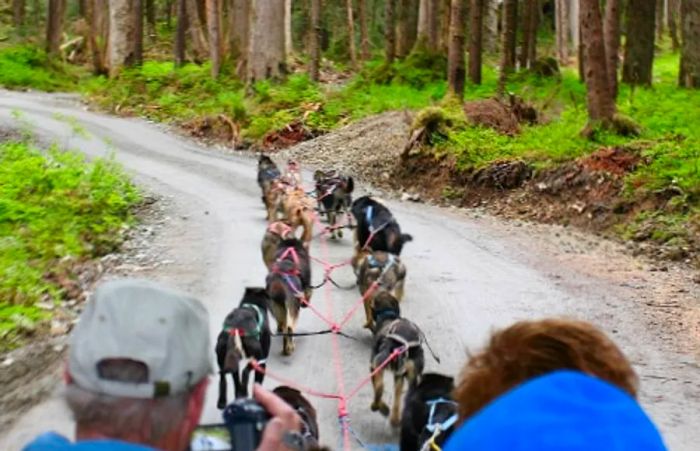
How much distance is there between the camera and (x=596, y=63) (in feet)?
51.6

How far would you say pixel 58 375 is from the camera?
7.29m

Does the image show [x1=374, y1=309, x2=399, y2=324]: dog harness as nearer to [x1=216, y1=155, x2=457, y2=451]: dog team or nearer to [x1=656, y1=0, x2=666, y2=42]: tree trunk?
[x1=216, y1=155, x2=457, y2=451]: dog team

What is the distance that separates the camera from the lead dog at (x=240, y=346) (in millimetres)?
6336

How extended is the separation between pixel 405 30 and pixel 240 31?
244 inches

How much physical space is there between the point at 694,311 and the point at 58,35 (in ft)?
119

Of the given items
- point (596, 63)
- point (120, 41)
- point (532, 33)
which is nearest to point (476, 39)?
point (532, 33)

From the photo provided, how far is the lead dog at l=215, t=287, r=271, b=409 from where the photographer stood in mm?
6336

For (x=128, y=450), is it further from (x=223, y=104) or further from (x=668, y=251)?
(x=223, y=104)

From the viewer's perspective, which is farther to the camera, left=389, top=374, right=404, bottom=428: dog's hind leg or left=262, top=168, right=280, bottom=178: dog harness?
left=262, top=168, right=280, bottom=178: dog harness

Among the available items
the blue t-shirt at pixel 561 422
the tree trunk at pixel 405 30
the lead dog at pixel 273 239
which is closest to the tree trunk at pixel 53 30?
the tree trunk at pixel 405 30

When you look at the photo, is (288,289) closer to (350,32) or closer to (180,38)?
(180,38)

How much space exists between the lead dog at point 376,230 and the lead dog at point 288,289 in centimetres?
156

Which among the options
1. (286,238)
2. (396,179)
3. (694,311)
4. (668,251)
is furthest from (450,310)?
(396,179)

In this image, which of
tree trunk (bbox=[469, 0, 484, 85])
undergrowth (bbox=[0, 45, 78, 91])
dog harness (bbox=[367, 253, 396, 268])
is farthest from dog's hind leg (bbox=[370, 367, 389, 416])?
undergrowth (bbox=[0, 45, 78, 91])
